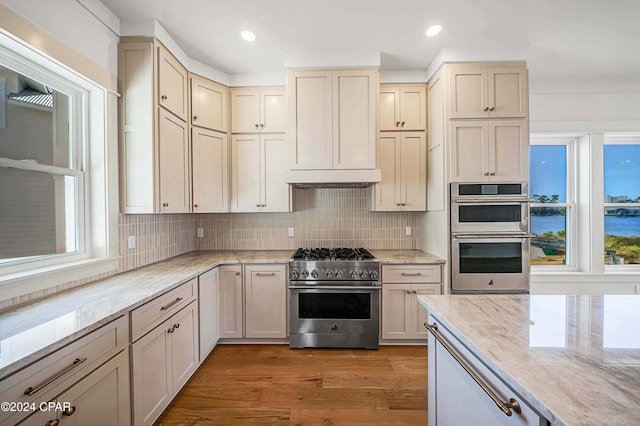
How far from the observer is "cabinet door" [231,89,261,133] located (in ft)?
9.76

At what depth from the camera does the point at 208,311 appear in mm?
2445

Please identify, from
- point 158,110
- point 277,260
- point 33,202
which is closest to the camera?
point 33,202

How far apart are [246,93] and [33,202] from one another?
81.0 inches

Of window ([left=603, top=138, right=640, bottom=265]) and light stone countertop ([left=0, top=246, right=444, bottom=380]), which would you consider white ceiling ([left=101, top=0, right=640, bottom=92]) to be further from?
light stone countertop ([left=0, top=246, right=444, bottom=380])

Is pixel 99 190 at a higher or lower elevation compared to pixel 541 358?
higher

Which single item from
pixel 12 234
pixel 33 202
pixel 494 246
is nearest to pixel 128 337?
pixel 12 234

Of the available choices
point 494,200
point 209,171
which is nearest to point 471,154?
point 494,200

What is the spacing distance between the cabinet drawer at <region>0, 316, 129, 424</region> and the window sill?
0.57m

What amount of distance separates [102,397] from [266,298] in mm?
1517

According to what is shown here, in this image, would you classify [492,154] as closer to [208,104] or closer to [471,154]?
[471,154]

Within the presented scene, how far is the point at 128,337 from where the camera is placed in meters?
1.42

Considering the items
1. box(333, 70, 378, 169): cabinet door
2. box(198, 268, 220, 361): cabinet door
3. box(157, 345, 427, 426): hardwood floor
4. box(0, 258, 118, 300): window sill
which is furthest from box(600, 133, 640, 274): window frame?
box(0, 258, 118, 300): window sill

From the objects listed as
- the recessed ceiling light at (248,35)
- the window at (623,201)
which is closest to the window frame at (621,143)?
the window at (623,201)

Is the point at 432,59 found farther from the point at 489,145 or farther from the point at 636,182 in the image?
the point at 636,182
